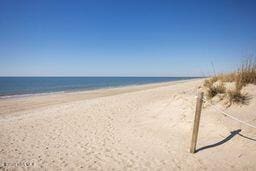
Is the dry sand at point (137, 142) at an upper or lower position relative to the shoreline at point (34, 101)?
upper

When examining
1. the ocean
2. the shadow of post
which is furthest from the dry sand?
the ocean

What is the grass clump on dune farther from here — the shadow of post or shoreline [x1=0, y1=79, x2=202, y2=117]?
shoreline [x1=0, y1=79, x2=202, y2=117]

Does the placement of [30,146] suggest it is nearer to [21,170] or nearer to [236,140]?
[21,170]

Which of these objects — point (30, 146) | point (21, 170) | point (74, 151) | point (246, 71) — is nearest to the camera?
point (21, 170)

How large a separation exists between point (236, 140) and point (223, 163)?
119 centimetres

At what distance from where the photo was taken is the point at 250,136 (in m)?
5.50

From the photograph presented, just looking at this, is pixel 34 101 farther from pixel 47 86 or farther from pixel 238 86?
pixel 47 86

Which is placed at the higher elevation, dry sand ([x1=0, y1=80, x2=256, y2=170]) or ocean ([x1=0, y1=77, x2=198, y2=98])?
dry sand ([x1=0, y1=80, x2=256, y2=170])

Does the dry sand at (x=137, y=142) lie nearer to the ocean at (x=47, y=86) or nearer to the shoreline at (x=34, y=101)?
the shoreline at (x=34, y=101)

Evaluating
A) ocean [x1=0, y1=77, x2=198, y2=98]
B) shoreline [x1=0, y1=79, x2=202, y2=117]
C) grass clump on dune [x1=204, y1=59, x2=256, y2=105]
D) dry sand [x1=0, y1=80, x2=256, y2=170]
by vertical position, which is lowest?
ocean [x1=0, y1=77, x2=198, y2=98]

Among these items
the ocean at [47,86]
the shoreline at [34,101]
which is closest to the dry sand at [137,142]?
the shoreline at [34,101]

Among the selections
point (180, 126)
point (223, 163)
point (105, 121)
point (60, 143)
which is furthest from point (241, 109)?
point (60, 143)

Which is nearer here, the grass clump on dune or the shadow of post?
the shadow of post

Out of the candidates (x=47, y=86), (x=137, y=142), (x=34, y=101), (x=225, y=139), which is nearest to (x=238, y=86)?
(x=225, y=139)
